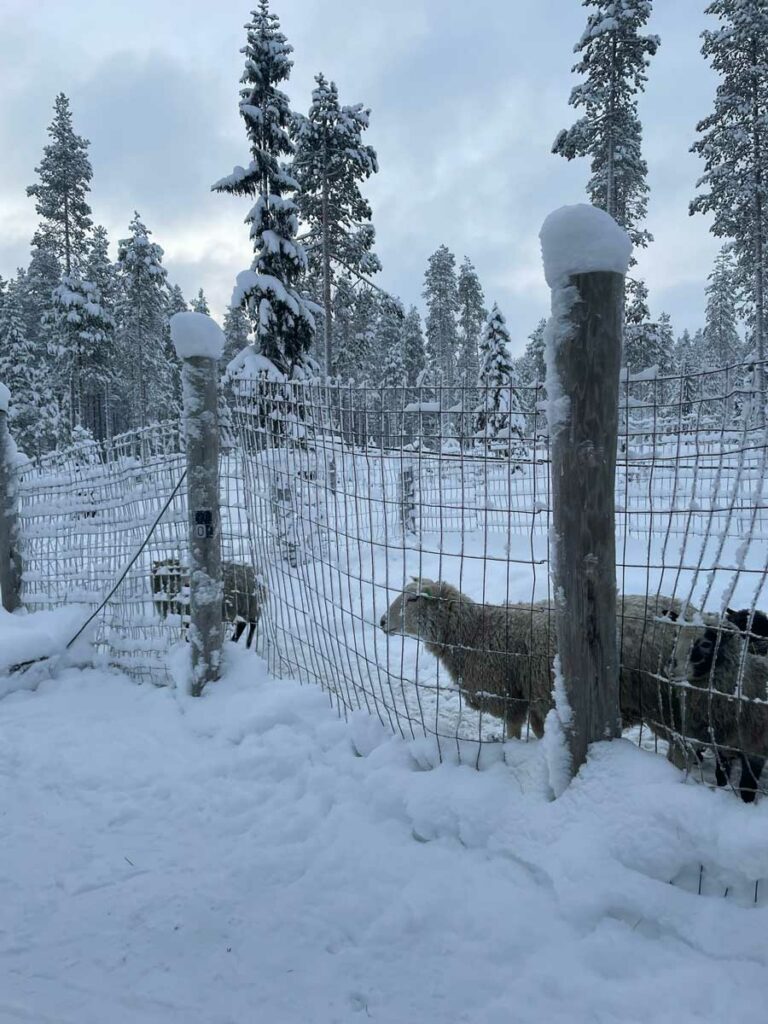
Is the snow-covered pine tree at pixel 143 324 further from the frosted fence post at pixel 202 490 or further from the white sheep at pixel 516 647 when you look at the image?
the white sheep at pixel 516 647

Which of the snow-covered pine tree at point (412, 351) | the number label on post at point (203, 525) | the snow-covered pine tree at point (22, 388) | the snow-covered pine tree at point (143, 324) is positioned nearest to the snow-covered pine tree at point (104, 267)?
the snow-covered pine tree at point (143, 324)

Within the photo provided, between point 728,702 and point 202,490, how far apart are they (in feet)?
11.5

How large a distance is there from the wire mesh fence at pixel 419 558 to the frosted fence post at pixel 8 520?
12cm

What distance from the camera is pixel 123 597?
5172 millimetres

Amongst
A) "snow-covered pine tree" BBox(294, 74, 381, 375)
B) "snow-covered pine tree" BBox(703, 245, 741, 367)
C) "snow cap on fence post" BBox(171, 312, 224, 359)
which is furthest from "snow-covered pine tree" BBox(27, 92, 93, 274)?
"snow-covered pine tree" BBox(703, 245, 741, 367)

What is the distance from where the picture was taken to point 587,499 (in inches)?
96.0

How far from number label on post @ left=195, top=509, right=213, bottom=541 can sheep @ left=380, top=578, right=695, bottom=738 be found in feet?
4.78

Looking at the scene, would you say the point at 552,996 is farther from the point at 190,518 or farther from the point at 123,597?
the point at 123,597

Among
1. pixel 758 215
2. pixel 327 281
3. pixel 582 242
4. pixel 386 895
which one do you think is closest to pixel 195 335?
pixel 582 242

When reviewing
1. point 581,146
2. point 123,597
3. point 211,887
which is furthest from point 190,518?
point 581,146

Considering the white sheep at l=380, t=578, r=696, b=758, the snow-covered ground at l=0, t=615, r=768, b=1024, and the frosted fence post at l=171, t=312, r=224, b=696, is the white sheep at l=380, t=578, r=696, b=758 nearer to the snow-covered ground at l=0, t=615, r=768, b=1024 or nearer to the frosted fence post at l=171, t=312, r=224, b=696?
the snow-covered ground at l=0, t=615, r=768, b=1024

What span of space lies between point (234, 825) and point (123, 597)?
2.85 metres

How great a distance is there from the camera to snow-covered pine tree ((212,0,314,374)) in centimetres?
1439

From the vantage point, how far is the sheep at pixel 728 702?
2713mm
